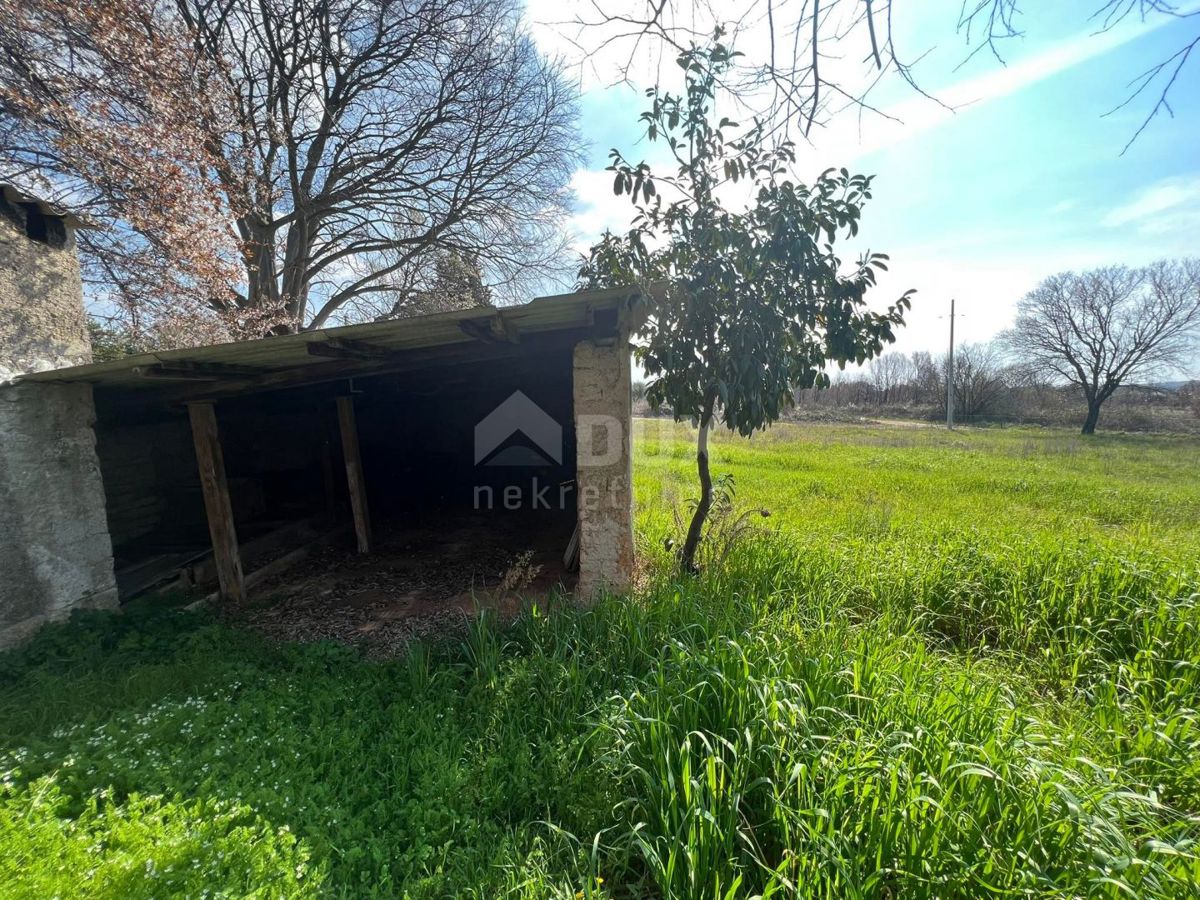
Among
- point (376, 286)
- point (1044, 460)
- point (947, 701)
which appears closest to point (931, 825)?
point (947, 701)

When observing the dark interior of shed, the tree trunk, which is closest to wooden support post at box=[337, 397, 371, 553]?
the dark interior of shed

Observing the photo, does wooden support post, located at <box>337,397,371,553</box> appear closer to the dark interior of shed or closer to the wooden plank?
the dark interior of shed

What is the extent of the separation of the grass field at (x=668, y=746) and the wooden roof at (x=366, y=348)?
2.01 m

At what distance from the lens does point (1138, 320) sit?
25719 mm

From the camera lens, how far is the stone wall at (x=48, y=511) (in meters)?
3.53

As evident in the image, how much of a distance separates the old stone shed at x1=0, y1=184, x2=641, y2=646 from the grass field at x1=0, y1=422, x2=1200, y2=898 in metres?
0.65

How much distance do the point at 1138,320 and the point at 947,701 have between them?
120 ft

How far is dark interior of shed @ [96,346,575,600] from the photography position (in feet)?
18.0

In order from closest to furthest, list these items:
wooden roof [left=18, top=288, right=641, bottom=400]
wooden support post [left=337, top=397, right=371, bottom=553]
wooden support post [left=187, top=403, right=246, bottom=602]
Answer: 1. wooden roof [left=18, top=288, right=641, bottom=400]
2. wooden support post [left=187, top=403, right=246, bottom=602]
3. wooden support post [left=337, top=397, right=371, bottom=553]

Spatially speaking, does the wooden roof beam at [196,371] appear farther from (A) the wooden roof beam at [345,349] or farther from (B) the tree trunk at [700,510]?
(B) the tree trunk at [700,510]

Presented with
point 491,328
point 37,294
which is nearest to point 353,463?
point 37,294

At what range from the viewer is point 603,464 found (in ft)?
13.3

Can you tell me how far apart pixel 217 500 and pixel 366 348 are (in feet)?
7.73

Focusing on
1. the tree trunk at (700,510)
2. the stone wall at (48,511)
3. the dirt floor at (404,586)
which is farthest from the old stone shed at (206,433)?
the tree trunk at (700,510)
